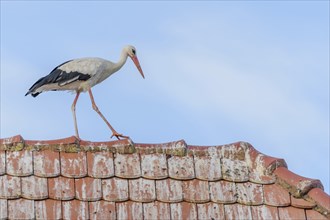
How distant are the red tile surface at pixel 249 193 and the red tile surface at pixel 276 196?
0.05 metres

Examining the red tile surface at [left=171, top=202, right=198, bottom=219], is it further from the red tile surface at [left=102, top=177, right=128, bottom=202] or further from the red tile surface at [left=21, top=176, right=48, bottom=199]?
the red tile surface at [left=21, top=176, right=48, bottom=199]

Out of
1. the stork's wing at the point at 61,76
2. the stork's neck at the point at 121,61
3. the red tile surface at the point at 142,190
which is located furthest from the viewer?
the stork's neck at the point at 121,61

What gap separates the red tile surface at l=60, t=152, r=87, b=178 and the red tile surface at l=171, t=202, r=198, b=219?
0.70 m

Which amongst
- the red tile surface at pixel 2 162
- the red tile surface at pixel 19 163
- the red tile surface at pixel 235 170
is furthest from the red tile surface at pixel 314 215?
the red tile surface at pixel 2 162

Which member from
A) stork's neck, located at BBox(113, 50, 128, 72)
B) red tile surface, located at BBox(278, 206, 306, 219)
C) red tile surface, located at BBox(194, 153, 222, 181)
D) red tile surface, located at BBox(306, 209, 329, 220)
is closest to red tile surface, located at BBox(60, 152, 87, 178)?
red tile surface, located at BBox(194, 153, 222, 181)

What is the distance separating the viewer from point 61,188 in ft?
22.1

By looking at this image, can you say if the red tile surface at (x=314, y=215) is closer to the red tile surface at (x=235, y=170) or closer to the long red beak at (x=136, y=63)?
the red tile surface at (x=235, y=170)

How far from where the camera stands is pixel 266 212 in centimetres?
699

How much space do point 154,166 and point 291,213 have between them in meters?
1.09

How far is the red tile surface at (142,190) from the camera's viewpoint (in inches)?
268

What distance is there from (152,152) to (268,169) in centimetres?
91


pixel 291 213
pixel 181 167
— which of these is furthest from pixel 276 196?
pixel 181 167

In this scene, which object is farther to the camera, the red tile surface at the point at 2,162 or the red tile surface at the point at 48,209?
the red tile surface at the point at 2,162

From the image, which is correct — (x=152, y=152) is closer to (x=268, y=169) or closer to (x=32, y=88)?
(x=268, y=169)
